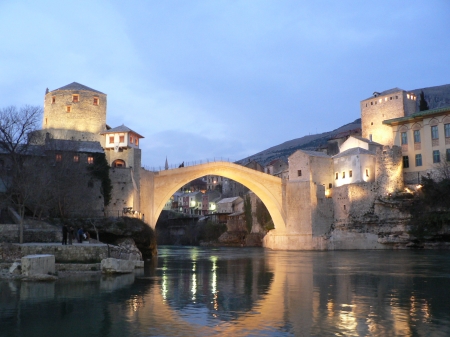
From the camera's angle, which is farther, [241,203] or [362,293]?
[241,203]

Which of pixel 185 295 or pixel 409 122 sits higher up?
pixel 409 122

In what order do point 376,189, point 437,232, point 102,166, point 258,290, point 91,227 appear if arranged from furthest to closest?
point 376,189 < point 437,232 < point 102,166 < point 91,227 < point 258,290

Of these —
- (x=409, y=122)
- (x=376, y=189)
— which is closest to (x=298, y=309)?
(x=376, y=189)

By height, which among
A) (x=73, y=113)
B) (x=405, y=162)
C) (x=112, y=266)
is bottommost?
(x=112, y=266)

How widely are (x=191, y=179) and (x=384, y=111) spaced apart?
72.5 feet

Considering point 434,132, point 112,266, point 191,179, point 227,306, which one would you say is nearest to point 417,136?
point 434,132

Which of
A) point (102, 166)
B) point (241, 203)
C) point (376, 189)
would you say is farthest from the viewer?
point (241, 203)

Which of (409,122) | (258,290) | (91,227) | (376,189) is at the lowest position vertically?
(258,290)

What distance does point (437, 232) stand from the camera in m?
34.5

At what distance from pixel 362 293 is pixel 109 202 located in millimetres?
21043

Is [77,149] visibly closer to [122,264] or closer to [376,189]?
[122,264]

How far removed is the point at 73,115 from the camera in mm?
35469

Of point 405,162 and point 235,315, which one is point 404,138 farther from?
point 235,315

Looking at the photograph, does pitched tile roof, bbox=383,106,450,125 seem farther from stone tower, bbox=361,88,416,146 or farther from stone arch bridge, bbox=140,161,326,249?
stone arch bridge, bbox=140,161,326,249
